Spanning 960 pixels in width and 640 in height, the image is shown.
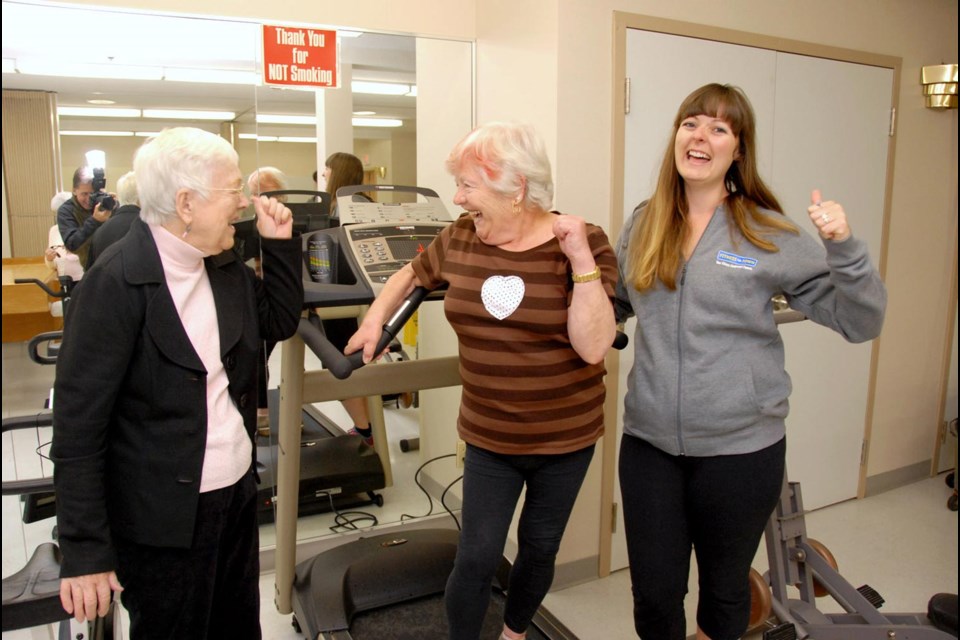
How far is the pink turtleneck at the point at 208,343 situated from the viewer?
60.3 inches

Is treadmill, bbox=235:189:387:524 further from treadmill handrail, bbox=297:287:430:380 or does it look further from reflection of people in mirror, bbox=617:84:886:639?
reflection of people in mirror, bbox=617:84:886:639

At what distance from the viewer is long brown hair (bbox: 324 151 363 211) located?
3045 millimetres

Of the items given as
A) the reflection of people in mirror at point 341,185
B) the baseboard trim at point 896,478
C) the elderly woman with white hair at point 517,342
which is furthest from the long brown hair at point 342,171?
the baseboard trim at point 896,478

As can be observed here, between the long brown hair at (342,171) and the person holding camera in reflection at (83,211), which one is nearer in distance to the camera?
the person holding camera in reflection at (83,211)

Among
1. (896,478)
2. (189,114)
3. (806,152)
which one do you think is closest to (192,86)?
(189,114)

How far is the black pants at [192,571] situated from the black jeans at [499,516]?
0.53 meters

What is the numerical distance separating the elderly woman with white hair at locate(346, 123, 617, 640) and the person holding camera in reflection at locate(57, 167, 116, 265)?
5.10ft

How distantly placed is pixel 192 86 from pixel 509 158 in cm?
170

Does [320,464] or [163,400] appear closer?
[163,400]

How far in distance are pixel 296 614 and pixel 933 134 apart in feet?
12.4

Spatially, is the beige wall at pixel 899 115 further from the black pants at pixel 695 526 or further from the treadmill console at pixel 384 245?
the black pants at pixel 695 526

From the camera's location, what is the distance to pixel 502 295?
5.63ft

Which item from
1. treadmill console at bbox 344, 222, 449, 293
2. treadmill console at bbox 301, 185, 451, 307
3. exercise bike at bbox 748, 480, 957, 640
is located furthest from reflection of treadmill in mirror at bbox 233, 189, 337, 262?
exercise bike at bbox 748, 480, 957, 640

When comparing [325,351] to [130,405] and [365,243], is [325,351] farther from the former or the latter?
[365,243]
